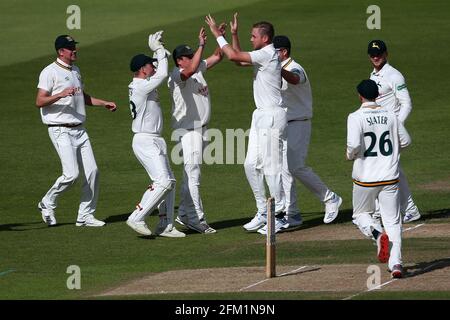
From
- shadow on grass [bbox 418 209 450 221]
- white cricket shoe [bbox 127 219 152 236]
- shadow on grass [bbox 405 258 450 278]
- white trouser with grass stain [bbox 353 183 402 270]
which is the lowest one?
shadow on grass [bbox 405 258 450 278]

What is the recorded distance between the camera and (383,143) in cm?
1395

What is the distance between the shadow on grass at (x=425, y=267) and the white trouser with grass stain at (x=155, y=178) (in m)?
3.94

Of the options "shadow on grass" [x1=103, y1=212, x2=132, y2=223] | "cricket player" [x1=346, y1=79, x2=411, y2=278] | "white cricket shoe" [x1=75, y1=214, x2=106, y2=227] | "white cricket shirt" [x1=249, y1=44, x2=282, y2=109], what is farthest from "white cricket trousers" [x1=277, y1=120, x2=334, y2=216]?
"cricket player" [x1=346, y1=79, x2=411, y2=278]

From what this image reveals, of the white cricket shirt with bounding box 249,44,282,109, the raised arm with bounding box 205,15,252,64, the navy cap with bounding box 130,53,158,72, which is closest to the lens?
the raised arm with bounding box 205,15,252,64

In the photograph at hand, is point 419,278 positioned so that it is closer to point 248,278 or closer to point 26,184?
point 248,278

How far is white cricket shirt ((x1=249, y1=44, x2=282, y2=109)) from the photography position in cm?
1655

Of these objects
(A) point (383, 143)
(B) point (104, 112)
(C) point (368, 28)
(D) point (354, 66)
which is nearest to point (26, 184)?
(B) point (104, 112)

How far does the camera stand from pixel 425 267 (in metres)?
14.3

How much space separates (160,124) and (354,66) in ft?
47.9

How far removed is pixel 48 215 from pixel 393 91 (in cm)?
532

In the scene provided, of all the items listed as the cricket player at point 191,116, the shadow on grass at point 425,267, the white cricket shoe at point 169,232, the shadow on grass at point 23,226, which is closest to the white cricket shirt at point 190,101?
the cricket player at point 191,116

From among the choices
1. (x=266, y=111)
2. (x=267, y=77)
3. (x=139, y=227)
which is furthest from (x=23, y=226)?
(x=267, y=77)

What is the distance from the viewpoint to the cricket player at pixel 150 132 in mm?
16672

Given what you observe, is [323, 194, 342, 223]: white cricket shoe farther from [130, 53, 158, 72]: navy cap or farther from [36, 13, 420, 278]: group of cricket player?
[130, 53, 158, 72]: navy cap
